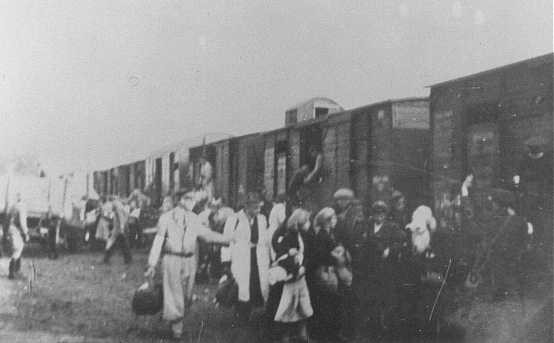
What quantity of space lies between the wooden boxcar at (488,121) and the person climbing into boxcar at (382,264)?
528 mm

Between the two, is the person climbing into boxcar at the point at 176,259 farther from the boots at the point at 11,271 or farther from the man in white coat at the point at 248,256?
the boots at the point at 11,271

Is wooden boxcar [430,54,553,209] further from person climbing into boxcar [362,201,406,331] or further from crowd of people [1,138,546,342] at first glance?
person climbing into boxcar [362,201,406,331]

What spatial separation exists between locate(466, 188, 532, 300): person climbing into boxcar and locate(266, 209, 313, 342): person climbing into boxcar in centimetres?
165

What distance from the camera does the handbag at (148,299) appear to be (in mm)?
5211

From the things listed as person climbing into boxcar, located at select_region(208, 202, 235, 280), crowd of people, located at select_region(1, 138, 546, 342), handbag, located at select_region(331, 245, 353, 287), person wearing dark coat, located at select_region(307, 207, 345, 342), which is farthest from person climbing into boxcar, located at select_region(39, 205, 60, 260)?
handbag, located at select_region(331, 245, 353, 287)

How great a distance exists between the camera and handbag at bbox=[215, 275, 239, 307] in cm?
540

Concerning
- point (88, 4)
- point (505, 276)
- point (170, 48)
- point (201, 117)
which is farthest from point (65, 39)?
point (505, 276)

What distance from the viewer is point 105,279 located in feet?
17.3

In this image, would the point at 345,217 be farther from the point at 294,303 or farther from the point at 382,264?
the point at 294,303

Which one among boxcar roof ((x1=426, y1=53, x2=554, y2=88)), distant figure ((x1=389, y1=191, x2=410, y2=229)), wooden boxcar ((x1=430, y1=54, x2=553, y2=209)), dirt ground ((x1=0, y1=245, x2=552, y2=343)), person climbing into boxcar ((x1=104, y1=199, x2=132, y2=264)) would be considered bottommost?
dirt ground ((x1=0, y1=245, x2=552, y2=343))

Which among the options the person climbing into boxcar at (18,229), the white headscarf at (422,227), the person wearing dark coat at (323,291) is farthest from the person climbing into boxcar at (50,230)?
the white headscarf at (422,227)

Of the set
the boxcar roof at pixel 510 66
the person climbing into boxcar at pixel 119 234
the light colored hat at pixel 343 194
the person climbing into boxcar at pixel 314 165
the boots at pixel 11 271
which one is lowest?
the boots at pixel 11 271

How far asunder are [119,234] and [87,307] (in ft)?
2.28

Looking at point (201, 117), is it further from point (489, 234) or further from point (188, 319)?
point (489, 234)
